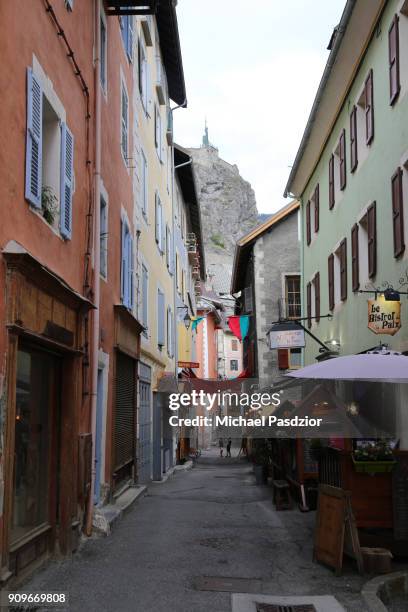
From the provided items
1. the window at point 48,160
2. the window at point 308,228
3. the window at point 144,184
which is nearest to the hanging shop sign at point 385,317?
the window at point 48,160

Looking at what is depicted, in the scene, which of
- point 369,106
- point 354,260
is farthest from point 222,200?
point 369,106

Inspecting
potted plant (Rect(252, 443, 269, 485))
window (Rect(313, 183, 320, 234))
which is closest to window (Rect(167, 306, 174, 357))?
potted plant (Rect(252, 443, 269, 485))

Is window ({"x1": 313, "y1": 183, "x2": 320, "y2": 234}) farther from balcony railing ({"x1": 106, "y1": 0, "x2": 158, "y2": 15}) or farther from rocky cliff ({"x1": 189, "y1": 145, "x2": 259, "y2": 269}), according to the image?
rocky cliff ({"x1": 189, "y1": 145, "x2": 259, "y2": 269})

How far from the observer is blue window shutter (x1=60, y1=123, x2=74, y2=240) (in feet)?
27.9

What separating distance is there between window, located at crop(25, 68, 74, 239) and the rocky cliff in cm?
9898

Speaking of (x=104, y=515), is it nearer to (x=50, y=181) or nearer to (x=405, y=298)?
(x=50, y=181)

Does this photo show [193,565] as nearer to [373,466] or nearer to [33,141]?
[373,466]

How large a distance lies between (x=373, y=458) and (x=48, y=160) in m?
5.07

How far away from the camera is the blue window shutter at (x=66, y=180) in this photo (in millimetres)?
8508

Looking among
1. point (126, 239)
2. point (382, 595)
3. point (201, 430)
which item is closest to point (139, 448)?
point (126, 239)

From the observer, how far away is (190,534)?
10492 mm

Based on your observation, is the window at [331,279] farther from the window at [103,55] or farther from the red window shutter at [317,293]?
the window at [103,55]

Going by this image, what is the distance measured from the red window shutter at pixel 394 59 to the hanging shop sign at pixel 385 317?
11.9ft

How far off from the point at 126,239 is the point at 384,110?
5.39 meters
